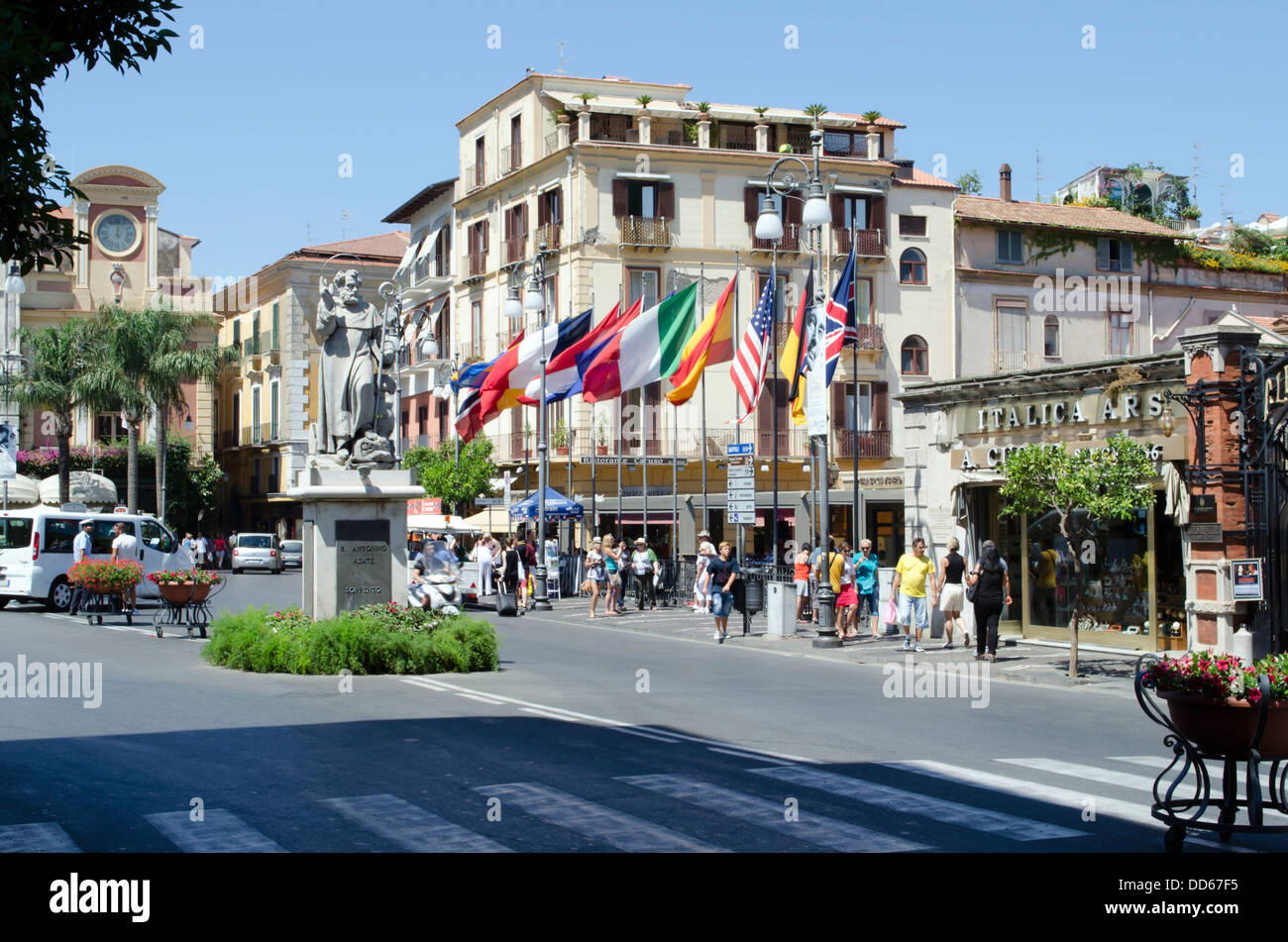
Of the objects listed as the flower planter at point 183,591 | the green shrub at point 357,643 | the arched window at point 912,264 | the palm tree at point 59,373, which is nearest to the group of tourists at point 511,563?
the flower planter at point 183,591

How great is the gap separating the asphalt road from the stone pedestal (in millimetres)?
1478

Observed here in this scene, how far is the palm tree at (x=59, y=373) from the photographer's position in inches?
2180

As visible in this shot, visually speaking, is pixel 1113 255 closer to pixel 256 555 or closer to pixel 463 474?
pixel 463 474

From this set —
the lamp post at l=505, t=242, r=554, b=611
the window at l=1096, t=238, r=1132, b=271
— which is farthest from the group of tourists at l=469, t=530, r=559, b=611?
the window at l=1096, t=238, r=1132, b=271

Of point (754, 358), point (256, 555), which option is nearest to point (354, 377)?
point (754, 358)

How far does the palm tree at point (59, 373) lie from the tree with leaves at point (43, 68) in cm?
4977

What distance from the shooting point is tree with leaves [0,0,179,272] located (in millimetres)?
7684

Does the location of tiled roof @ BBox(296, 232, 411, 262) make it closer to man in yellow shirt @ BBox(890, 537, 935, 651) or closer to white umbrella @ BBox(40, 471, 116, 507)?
white umbrella @ BBox(40, 471, 116, 507)

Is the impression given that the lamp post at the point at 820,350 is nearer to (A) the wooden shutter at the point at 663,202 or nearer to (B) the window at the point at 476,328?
(A) the wooden shutter at the point at 663,202

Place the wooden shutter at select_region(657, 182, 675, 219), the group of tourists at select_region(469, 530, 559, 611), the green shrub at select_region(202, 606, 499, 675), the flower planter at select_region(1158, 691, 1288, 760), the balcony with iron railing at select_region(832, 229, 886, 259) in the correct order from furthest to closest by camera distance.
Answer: the balcony with iron railing at select_region(832, 229, 886, 259), the wooden shutter at select_region(657, 182, 675, 219), the group of tourists at select_region(469, 530, 559, 611), the green shrub at select_region(202, 606, 499, 675), the flower planter at select_region(1158, 691, 1288, 760)

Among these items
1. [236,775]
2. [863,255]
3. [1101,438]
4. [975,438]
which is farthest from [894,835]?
[863,255]

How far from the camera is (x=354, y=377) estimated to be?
16875 mm

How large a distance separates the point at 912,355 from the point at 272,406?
118 ft
